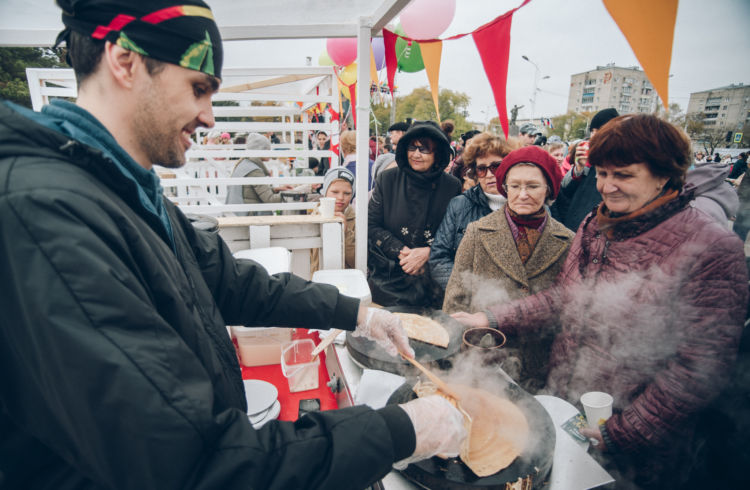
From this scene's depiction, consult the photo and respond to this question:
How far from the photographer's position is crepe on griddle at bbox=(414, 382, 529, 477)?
1228mm

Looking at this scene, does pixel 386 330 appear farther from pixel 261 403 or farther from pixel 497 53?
pixel 497 53

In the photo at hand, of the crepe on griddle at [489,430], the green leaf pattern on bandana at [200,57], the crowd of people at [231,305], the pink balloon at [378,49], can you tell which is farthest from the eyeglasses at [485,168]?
the pink balloon at [378,49]

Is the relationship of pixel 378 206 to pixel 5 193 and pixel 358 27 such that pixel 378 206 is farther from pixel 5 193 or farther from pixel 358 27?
pixel 5 193

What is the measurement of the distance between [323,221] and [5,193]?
2397 mm

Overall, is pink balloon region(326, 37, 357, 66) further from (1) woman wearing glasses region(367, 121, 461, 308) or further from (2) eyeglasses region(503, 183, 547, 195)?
(2) eyeglasses region(503, 183, 547, 195)

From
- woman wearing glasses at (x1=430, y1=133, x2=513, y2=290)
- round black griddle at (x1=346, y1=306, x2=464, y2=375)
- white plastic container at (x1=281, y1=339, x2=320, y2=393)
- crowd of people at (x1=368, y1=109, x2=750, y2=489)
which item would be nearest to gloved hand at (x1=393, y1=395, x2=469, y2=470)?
round black griddle at (x1=346, y1=306, x2=464, y2=375)

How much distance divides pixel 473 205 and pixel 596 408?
1767 millimetres

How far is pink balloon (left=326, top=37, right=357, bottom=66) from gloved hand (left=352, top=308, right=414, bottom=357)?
4596 millimetres

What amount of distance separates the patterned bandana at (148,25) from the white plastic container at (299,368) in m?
1.44

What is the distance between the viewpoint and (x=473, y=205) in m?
2.99

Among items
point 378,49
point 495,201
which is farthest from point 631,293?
point 378,49

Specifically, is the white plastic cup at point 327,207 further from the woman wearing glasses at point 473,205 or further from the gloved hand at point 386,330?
the gloved hand at point 386,330

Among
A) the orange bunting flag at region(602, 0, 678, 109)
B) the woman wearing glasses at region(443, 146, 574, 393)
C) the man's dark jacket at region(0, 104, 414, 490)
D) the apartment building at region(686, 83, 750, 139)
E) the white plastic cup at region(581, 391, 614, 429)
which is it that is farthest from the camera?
the woman wearing glasses at region(443, 146, 574, 393)

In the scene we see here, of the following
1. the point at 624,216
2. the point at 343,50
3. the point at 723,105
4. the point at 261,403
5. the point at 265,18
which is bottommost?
the point at 261,403
